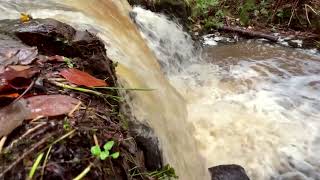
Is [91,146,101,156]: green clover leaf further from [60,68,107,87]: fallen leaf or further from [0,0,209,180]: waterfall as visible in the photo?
[0,0,209,180]: waterfall

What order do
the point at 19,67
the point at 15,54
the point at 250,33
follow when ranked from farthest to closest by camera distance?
1. the point at 250,33
2. the point at 15,54
3. the point at 19,67

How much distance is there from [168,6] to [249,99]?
2322 millimetres

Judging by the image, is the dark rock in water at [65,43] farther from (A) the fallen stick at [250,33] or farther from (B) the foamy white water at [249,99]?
(A) the fallen stick at [250,33]

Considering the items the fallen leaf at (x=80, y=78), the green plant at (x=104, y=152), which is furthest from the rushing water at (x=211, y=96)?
the green plant at (x=104, y=152)

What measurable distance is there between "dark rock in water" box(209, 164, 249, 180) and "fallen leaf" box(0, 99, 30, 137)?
7.31 ft

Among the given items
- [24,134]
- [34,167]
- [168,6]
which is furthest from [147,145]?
[168,6]

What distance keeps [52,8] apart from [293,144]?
262 centimetres

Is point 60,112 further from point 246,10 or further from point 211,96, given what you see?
point 246,10

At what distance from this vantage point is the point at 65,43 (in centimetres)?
242

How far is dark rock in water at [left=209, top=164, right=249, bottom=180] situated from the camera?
350 centimetres

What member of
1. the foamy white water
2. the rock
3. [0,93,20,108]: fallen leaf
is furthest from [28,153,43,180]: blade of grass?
the rock

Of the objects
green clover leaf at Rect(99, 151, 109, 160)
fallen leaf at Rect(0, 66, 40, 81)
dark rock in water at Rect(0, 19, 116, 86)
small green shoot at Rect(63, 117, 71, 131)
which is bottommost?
dark rock in water at Rect(0, 19, 116, 86)

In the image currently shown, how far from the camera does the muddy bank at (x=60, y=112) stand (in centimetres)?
138

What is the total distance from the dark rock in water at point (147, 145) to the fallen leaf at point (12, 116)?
989 mm
